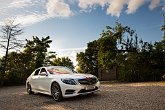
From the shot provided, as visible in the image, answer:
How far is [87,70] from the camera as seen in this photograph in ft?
140

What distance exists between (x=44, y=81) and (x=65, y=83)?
76.9 inches

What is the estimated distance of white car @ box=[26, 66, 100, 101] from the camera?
31.9 feet

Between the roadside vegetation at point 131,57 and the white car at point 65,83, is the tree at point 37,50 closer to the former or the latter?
the roadside vegetation at point 131,57

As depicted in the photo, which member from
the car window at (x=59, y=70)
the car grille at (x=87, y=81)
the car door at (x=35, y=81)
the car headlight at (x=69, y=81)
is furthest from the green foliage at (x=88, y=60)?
the car headlight at (x=69, y=81)

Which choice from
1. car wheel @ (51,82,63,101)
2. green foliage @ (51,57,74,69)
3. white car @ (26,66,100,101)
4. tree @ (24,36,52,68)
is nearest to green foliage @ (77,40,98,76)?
green foliage @ (51,57,74,69)

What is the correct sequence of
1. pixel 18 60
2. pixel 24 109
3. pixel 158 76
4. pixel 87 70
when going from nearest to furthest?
pixel 24 109
pixel 158 76
pixel 18 60
pixel 87 70

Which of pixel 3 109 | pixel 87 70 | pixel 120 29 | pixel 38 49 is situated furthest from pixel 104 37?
pixel 3 109

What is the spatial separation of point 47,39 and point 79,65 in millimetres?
A: 9885

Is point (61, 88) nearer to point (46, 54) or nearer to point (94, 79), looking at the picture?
point (94, 79)

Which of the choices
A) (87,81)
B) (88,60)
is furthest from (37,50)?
(87,81)

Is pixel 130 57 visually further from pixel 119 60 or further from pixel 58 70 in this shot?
pixel 58 70

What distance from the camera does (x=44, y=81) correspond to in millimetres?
11414

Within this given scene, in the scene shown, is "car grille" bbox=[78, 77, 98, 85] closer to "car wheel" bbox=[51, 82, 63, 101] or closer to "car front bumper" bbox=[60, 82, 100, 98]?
"car front bumper" bbox=[60, 82, 100, 98]

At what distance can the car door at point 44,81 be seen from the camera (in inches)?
437
